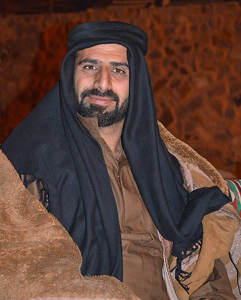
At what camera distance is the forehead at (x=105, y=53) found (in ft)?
5.74

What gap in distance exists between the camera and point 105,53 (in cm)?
176

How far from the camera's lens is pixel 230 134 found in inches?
201

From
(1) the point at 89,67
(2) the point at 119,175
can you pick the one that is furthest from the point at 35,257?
(1) the point at 89,67

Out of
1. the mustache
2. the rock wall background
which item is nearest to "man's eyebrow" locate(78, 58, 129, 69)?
the mustache

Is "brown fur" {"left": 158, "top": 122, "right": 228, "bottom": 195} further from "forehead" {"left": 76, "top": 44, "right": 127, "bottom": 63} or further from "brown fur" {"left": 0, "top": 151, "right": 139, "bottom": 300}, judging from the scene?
"brown fur" {"left": 0, "top": 151, "right": 139, "bottom": 300}

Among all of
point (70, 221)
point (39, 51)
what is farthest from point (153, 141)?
point (39, 51)

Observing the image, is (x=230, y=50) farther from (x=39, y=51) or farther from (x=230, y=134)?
(x=39, y=51)

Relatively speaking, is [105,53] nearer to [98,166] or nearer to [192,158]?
[98,166]

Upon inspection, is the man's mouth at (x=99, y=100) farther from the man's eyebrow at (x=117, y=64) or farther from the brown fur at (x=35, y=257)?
the brown fur at (x=35, y=257)

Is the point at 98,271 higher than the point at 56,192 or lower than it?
lower

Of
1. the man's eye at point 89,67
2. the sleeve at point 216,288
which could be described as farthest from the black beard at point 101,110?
the sleeve at point 216,288

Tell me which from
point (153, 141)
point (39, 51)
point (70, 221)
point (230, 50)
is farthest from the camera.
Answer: point (39, 51)

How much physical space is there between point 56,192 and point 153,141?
0.56 meters

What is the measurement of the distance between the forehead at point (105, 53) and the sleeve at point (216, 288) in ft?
3.73
